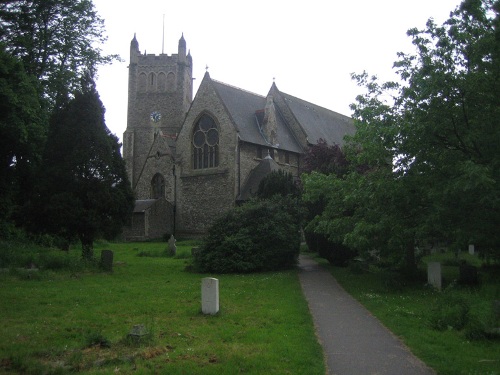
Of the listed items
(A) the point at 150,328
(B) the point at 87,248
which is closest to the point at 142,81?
(B) the point at 87,248

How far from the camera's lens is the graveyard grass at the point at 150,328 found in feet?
22.9

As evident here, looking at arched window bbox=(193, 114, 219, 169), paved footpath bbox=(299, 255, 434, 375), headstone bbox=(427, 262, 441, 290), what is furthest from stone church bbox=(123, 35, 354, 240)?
paved footpath bbox=(299, 255, 434, 375)

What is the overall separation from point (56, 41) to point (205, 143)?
1610cm

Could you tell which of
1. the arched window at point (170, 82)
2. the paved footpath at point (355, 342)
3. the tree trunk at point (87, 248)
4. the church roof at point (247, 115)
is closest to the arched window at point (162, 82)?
the arched window at point (170, 82)

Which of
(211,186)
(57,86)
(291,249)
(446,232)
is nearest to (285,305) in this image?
(446,232)

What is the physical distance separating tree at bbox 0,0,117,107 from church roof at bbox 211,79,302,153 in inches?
539

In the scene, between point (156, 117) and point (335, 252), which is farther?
point (156, 117)

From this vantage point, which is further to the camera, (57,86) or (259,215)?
(57,86)

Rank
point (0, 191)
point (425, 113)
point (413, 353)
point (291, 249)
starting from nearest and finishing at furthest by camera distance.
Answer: point (413, 353), point (425, 113), point (291, 249), point (0, 191)

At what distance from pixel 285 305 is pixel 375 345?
3926mm

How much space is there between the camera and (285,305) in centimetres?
1203

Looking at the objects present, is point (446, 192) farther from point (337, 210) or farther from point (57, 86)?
point (57, 86)

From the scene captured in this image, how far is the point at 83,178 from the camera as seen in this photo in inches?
779

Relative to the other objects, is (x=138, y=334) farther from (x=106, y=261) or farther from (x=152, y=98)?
(x=152, y=98)
